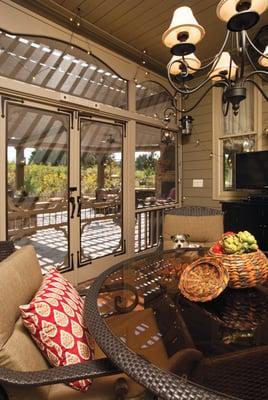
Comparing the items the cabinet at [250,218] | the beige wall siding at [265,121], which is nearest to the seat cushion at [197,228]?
the cabinet at [250,218]

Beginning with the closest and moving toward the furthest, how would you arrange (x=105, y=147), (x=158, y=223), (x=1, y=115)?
(x=1, y=115)
(x=105, y=147)
(x=158, y=223)

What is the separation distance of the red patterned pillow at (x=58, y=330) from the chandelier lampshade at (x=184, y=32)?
1663 mm

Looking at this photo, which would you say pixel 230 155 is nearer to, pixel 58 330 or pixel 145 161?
pixel 145 161

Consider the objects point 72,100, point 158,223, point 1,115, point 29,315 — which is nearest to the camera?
point 29,315

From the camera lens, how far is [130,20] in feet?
10.9

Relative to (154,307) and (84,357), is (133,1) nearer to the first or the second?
(154,307)

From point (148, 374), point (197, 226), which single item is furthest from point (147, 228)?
point (148, 374)

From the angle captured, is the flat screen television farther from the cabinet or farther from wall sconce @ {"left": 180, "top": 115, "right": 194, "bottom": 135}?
wall sconce @ {"left": 180, "top": 115, "right": 194, "bottom": 135}

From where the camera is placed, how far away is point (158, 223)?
5.00 meters

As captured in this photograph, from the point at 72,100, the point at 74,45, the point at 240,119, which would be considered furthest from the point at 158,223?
the point at 74,45

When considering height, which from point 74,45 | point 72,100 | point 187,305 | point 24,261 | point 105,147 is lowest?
point 187,305

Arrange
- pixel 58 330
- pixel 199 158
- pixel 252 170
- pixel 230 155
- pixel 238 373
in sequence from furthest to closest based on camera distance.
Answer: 1. pixel 199 158
2. pixel 230 155
3. pixel 252 170
4. pixel 58 330
5. pixel 238 373

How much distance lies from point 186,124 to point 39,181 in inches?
115

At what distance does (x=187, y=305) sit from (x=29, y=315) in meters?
0.72
